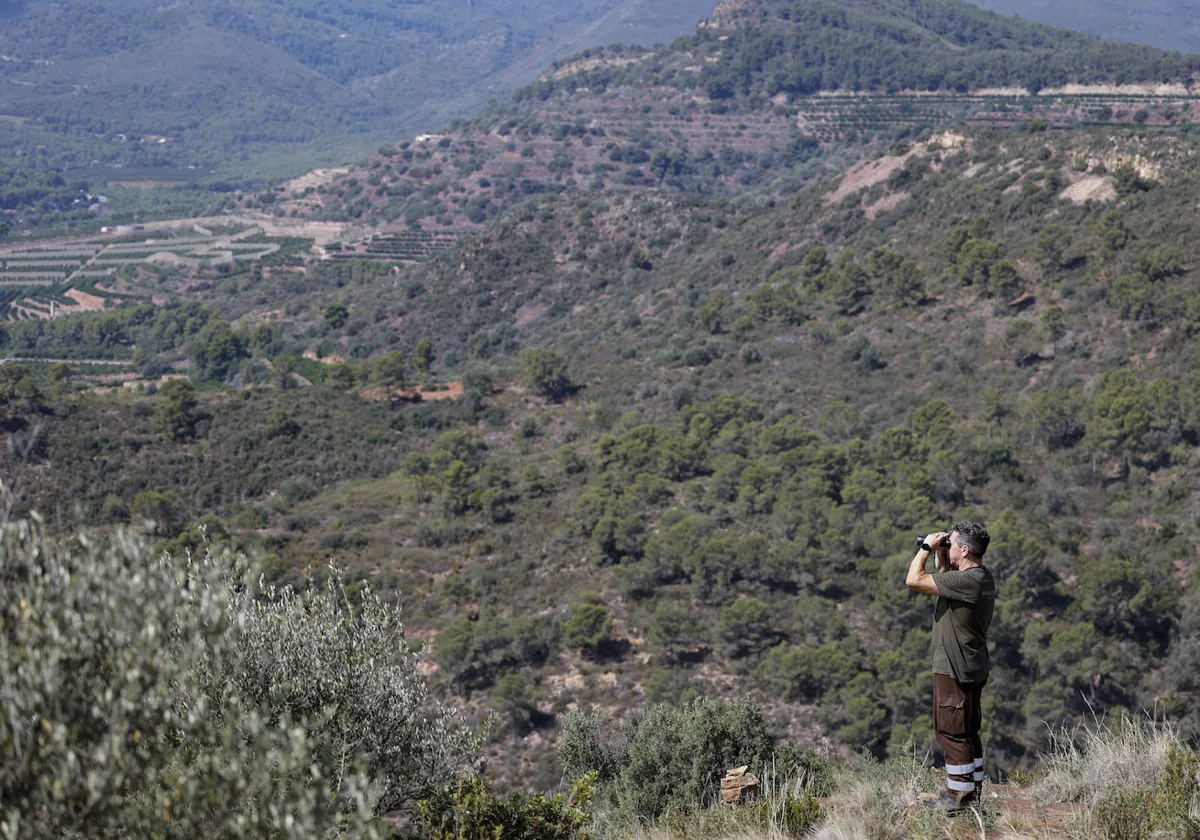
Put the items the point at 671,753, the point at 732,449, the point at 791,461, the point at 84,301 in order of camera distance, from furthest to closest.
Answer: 1. the point at 84,301
2. the point at 732,449
3. the point at 791,461
4. the point at 671,753

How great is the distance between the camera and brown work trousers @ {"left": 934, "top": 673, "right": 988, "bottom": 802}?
19.2 feet

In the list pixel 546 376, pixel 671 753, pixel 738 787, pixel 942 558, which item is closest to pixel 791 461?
pixel 546 376

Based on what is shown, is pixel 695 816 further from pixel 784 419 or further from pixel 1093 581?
pixel 784 419

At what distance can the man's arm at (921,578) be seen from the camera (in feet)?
19.4

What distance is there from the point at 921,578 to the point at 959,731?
3.28 feet

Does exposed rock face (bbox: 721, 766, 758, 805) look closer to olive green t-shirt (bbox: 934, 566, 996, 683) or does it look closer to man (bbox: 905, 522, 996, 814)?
man (bbox: 905, 522, 996, 814)

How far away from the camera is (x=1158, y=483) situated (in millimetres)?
27328

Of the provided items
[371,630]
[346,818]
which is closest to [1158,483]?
[371,630]

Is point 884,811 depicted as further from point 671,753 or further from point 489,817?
point 671,753

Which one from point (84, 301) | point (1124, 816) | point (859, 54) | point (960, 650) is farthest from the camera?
point (859, 54)

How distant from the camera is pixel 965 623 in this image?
5809mm

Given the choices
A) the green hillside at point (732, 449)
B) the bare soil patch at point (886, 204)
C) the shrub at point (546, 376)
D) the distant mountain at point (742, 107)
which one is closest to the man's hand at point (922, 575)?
the green hillside at point (732, 449)

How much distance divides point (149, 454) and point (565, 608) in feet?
73.2

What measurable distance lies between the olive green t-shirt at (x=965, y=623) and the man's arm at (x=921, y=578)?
7 centimetres
